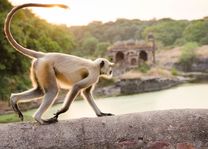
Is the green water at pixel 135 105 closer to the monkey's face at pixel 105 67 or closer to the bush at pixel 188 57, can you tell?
the monkey's face at pixel 105 67

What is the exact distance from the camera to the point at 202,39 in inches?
A: 2547

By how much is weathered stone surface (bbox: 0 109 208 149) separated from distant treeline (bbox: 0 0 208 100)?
1356 cm

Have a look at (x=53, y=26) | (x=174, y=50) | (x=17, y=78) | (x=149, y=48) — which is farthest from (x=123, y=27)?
(x=17, y=78)

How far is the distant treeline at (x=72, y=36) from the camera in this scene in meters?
17.8

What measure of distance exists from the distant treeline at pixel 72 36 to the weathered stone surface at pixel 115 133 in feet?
44.5

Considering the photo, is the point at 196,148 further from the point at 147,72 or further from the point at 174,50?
the point at 174,50

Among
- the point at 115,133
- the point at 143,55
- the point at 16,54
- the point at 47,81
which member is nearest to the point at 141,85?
the point at 143,55

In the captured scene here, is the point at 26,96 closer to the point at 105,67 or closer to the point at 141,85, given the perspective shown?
the point at 105,67

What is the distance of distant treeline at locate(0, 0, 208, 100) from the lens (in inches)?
702

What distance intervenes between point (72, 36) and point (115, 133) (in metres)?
36.2

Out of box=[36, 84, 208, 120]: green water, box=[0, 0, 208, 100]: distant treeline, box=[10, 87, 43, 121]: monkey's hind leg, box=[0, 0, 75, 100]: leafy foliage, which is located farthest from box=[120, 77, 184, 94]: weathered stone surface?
box=[10, 87, 43, 121]: monkey's hind leg

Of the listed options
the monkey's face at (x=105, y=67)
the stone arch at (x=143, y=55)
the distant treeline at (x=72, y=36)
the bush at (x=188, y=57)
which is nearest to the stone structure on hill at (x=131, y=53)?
the stone arch at (x=143, y=55)

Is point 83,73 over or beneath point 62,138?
over

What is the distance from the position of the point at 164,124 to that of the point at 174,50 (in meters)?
61.0
